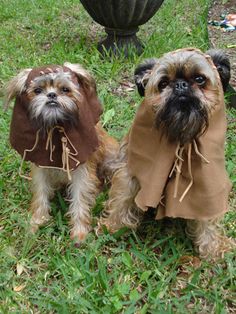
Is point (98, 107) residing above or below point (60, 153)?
above

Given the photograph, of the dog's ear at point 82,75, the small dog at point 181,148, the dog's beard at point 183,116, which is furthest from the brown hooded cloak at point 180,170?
the dog's ear at point 82,75

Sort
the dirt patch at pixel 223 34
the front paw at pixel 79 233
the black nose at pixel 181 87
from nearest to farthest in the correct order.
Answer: the black nose at pixel 181 87 < the front paw at pixel 79 233 < the dirt patch at pixel 223 34

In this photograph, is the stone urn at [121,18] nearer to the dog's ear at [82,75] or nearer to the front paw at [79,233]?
the dog's ear at [82,75]

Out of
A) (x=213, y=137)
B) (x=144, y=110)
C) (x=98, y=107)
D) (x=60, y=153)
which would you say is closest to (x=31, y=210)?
(x=60, y=153)

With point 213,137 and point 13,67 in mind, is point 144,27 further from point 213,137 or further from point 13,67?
A: point 213,137

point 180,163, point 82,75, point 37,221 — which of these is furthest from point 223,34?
point 37,221

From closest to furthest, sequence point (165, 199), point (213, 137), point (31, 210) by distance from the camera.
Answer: point (213, 137) < point (165, 199) < point (31, 210)

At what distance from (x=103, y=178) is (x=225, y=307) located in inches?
56.0

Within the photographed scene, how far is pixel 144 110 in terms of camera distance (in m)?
3.07

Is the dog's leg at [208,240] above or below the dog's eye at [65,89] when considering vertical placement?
below

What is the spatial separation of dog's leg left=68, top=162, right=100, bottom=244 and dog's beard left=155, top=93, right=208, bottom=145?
98 centimetres

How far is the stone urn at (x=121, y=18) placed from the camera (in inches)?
222

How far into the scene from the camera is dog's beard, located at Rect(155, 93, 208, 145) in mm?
2803

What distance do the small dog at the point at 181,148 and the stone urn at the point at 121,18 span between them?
8.52ft
